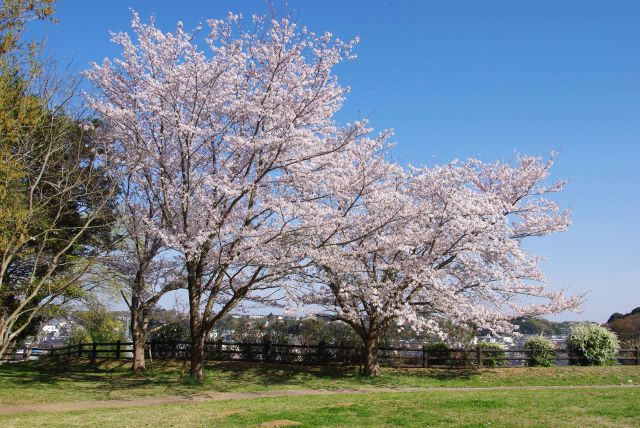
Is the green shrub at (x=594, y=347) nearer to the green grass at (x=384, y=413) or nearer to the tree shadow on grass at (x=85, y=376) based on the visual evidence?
the green grass at (x=384, y=413)

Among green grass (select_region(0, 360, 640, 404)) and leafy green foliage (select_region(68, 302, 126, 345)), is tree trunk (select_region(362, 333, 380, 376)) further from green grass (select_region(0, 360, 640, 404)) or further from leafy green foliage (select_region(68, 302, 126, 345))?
leafy green foliage (select_region(68, 302, 126, 345))

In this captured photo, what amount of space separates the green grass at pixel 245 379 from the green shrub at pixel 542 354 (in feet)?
3.33

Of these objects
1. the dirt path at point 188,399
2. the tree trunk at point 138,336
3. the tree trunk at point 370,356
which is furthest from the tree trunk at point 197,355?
the tree trunk at point 370,356

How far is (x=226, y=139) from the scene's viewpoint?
16.6 metres

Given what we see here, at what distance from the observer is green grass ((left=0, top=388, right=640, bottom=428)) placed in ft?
34.3

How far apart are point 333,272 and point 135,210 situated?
7563 millimetres

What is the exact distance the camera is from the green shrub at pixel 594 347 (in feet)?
73.5

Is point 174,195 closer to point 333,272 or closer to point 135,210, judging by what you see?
point 135,210

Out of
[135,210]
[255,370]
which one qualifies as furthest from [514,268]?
[135,210]

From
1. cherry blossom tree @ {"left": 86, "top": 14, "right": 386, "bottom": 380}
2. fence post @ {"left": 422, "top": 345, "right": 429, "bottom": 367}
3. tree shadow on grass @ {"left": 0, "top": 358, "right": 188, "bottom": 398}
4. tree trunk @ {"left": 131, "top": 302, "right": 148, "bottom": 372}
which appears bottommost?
tree shadow on grass @ {"left": 0, "top": 358, "right": 188, "bottom": 398}

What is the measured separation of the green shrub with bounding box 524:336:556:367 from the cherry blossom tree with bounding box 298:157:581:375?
182 cm

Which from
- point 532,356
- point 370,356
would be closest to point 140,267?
point 370,356

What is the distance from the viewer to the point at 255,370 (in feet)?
72.1

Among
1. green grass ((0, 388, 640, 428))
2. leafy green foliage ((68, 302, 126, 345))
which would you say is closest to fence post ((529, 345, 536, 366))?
green grass ((0, 388, 640, 428))
